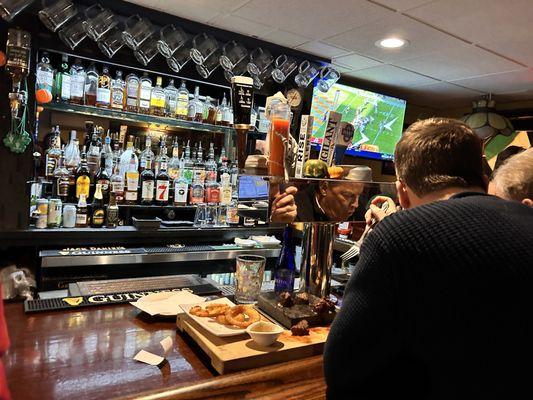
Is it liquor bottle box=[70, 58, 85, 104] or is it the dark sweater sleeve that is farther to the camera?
liquor bottle box=[70, 58, 85, 104]

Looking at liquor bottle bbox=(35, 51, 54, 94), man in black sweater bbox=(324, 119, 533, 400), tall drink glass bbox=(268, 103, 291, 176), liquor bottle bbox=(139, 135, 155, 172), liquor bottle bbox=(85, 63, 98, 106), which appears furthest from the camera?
liquor bottle bbox=(139, 135, 155, 172)

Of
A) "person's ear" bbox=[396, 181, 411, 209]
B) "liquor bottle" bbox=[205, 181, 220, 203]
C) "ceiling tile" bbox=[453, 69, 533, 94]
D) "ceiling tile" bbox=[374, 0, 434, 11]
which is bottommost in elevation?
"liquor bottle" bbox=[205, 181, 220, 203]

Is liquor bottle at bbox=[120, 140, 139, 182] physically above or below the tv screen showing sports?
below

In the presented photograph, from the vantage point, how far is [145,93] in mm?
3078

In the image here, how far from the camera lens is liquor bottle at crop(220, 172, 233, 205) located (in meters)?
3.48

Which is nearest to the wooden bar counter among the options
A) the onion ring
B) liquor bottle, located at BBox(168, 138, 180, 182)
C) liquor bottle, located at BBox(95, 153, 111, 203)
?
the onion ring

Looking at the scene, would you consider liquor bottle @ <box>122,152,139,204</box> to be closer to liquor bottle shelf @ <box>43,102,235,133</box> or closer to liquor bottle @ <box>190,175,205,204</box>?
liquor bottle shelf @ <box>43,102,235,133</box>

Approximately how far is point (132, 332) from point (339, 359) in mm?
734

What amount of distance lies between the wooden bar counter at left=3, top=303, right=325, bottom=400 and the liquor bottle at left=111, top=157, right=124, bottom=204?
5.92ft

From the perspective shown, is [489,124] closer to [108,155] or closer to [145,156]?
[145,156]

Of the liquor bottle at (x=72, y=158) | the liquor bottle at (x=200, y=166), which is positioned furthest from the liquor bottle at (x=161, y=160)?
the liquor bottle at (x=72, y=158)

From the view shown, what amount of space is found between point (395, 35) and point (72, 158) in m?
2.50

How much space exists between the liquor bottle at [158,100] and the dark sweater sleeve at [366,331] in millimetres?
2671

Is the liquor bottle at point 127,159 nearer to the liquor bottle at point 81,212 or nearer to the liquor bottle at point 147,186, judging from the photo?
the liquor bottle at point 147,186
